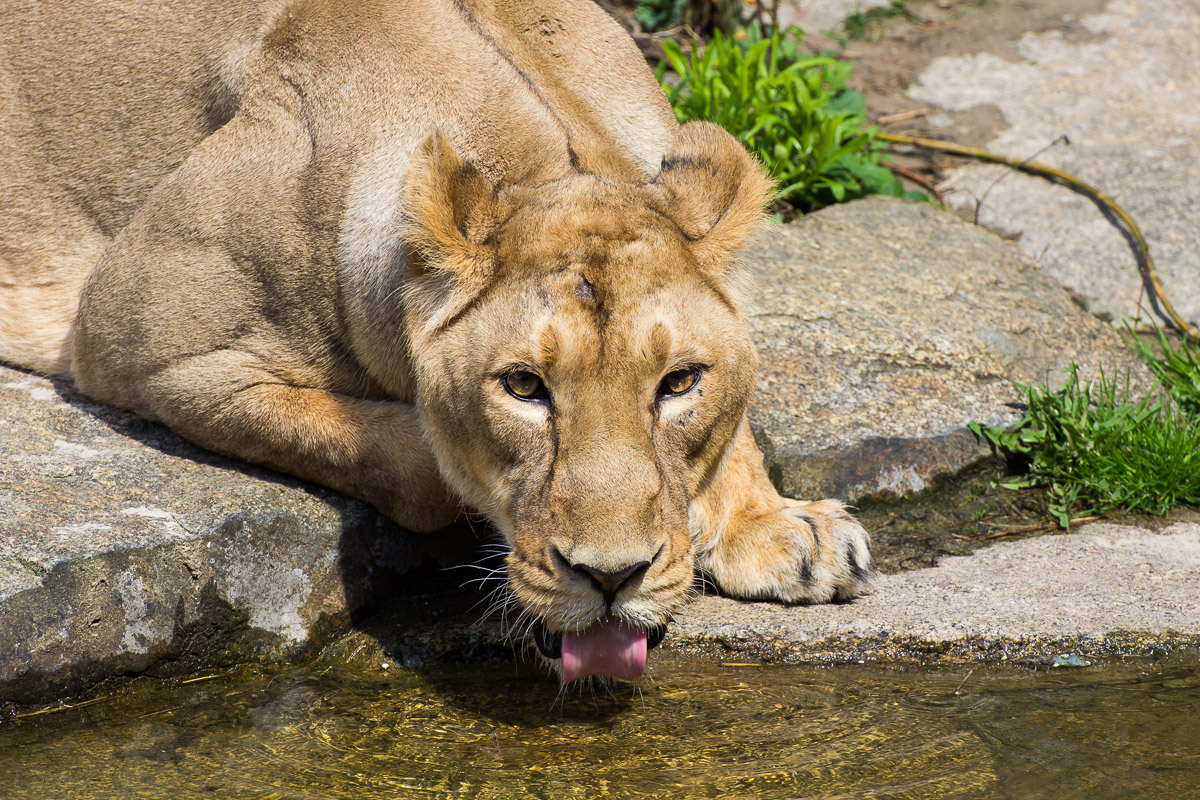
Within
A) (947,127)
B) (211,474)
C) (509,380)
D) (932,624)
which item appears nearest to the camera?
(509,380)

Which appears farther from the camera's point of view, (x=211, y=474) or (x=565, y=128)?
(x=211, y=474)

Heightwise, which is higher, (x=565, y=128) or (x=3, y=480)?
(x=565, y=128)

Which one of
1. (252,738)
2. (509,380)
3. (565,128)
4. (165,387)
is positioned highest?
(565,128)

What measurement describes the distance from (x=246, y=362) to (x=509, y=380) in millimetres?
1268

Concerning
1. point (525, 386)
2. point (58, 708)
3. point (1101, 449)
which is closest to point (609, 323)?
point (525, 386)

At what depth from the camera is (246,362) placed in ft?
13.1

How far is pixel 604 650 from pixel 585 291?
0.86 metres

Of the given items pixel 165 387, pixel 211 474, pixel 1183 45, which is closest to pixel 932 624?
pixel 211 474

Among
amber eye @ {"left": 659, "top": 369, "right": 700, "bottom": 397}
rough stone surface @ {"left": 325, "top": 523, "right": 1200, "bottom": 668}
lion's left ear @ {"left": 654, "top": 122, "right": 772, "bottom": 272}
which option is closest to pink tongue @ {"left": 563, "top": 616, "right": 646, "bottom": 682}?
rough stone surface @ {"left": 325, "top": 523, "right": 1200, "bottom": 668}

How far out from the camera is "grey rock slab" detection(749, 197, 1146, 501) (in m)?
4.47

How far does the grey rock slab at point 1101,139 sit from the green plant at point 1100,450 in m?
1.18

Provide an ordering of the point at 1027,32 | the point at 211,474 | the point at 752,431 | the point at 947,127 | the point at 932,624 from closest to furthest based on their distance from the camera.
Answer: the point at 932,624 → the point at 211,474 → the point at 752,431 → the point at 947,127 → the point at 1027,32

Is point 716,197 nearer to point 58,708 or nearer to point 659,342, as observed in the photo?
point 659,342

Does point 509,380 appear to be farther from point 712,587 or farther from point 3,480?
point 3,480
